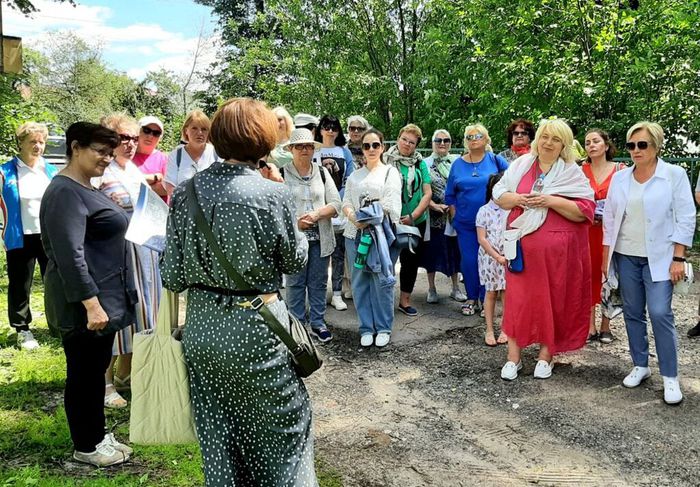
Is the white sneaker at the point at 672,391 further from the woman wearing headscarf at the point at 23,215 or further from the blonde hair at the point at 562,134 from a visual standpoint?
the woman wearing headscarf at the point at 23,215

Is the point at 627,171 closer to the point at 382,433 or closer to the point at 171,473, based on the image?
the point at 382,433

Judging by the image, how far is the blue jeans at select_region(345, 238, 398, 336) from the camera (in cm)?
516

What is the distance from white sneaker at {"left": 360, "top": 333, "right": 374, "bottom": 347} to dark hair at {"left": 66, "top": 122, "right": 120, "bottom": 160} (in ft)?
9.46

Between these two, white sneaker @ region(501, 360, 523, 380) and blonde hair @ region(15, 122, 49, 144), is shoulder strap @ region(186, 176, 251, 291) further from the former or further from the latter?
blonde hair @ region(15, 122, 49, 144)

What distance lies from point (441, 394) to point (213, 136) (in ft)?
9.04

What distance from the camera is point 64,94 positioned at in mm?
34812

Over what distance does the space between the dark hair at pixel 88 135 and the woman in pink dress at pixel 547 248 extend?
2.69 metres

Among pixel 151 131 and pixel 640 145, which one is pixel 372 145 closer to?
pixel 151 131

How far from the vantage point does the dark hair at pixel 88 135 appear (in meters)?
2.95

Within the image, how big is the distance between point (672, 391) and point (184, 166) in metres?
3.85

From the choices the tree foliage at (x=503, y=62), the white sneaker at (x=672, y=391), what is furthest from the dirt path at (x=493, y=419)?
the tree foliage at (x=503, y=62)

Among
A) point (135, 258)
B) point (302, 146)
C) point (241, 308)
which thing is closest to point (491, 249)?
point (302, 146)

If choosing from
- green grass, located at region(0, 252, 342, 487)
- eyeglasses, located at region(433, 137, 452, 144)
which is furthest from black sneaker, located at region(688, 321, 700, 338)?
green grass, located at region(0, 252, 342, 487)

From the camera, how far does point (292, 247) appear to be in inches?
86.3
